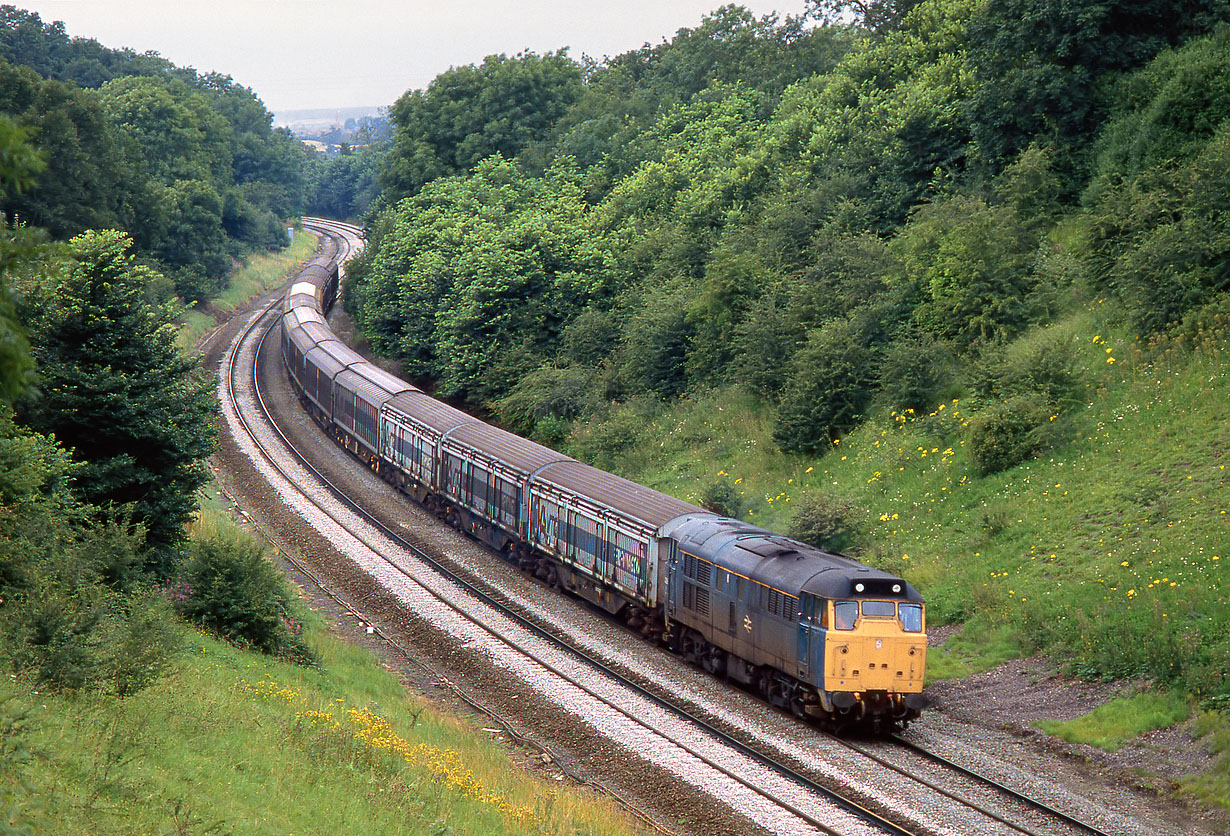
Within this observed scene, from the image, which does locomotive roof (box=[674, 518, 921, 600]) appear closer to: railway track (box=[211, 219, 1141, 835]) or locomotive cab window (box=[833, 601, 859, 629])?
locomotive cab window (box=[833, 601, 859, 629])

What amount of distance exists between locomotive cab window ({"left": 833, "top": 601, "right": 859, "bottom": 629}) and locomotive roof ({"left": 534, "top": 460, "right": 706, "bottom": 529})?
6.56 meters

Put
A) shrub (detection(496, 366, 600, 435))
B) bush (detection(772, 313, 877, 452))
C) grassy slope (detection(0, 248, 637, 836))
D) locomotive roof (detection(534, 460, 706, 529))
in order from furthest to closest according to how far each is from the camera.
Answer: shrub (detection(496, 366, 600, 435)), bush (detection(772, 313, 877, 452)), locomotive roof (detection(534, 460, 706, 529)), grassy slope (detection(0, 248, 637, 836))

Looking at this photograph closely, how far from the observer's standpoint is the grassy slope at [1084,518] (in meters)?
20.1

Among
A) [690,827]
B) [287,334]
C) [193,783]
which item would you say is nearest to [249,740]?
[193,783]

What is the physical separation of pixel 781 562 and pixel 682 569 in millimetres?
3261

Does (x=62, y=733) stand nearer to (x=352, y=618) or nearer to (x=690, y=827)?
(x=690, y=827)

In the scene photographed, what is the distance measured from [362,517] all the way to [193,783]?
24036 mm

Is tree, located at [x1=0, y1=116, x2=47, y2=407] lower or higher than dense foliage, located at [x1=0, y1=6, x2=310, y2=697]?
higher

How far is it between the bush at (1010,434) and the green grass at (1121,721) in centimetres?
897

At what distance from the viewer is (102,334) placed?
2275 cm

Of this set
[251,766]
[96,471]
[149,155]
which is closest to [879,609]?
[251,766]

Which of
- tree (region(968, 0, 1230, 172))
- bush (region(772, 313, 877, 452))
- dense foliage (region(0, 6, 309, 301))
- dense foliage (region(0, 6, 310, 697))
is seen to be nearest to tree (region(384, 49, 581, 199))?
dense foliage (region(0, 6, 309, 301))

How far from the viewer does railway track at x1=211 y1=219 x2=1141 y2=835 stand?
1617cm

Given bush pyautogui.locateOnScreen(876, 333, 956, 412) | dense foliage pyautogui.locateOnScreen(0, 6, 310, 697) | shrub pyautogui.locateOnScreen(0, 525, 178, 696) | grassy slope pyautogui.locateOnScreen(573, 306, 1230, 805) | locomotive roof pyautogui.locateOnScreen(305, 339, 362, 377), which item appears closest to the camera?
dense foliage pyautogui.locateOnScreen(0, 6, 310, 697)
